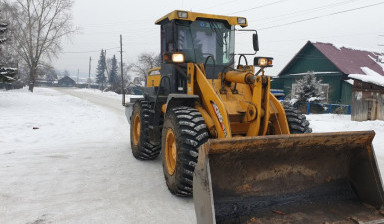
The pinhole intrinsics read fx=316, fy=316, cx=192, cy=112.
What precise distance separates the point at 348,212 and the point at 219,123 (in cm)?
169

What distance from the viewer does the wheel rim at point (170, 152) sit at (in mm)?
4301

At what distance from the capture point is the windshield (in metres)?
5.14

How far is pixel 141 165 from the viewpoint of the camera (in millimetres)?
5801

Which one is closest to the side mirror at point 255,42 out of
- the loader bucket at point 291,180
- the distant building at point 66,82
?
the loader bucket at point 291,180

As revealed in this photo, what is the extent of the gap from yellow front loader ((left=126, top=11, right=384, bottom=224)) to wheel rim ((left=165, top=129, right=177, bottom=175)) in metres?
0.02

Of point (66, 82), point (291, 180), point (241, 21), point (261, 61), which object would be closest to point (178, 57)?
point (261, 61)

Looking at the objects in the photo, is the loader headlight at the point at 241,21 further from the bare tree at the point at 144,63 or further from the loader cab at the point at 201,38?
the bare tree at the point at 144,63

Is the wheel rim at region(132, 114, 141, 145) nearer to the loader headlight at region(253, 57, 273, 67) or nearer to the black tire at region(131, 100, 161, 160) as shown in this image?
the black tire at region(131, 100, 161, 160)

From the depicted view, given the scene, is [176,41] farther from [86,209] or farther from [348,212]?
[348,212]

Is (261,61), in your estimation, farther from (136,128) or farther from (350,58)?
(350,58)

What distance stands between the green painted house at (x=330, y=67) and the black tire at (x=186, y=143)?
60.3ft

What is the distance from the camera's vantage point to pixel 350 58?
72.7ft

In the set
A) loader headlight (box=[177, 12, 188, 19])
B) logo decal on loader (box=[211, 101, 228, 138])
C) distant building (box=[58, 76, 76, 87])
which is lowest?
logo decal on loader (box=[211, 101, 228, 138])

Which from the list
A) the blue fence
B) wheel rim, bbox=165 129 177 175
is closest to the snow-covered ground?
wheel rim, bbox=165 129 177 175
